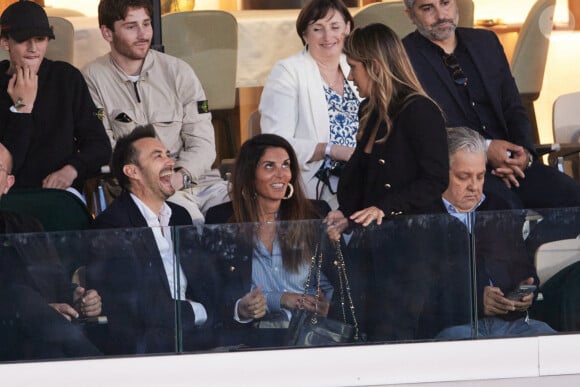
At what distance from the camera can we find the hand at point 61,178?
6094 millimetres

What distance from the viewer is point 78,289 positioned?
5.03m

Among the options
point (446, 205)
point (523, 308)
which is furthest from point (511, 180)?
point (523, 308)

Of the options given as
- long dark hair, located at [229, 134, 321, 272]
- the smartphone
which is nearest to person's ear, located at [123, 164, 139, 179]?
long dark hair, located at [229, 134, 321, 272]

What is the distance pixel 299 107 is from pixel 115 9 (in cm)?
88

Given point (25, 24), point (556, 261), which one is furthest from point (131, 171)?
point (556, 261)

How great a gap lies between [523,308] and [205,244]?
1.10 metres

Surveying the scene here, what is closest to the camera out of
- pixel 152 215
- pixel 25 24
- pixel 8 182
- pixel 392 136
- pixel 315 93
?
pixel 392 136

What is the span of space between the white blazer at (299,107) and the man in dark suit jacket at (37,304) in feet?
5.07

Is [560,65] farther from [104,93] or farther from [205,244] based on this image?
[205,244]

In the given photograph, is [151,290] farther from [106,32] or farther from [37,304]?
[106,32]

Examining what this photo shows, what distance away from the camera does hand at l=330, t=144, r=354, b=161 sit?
6.25 meters

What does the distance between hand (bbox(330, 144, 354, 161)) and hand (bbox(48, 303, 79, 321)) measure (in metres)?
1.60

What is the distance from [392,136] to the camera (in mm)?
5379

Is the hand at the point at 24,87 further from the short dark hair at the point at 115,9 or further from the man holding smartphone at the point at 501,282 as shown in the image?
the man holding smartphone at the point at 501,282
